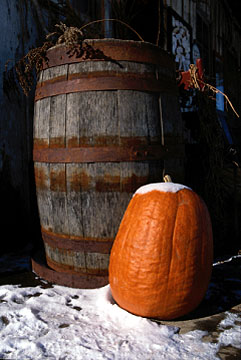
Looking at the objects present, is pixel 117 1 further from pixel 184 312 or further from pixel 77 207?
pixel 184 312

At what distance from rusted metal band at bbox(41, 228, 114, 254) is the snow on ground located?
0.93 ft

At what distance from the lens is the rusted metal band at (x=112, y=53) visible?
2.05m

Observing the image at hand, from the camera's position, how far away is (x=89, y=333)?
1610 millimetres

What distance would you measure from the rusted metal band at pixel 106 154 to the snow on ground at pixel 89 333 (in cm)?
84

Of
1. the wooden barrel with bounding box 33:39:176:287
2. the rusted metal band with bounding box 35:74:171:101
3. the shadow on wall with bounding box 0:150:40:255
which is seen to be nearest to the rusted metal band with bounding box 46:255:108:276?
the wooden barrel with bounding box 33:39:176:287

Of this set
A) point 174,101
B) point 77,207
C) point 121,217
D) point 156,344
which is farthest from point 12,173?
point 156,344

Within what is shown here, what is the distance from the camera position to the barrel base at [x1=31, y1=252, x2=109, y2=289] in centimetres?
213

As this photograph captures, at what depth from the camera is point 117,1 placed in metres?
4.19

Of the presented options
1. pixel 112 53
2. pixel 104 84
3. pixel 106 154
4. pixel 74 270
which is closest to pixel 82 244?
pixel 74 270

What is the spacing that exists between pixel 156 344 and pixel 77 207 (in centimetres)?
95

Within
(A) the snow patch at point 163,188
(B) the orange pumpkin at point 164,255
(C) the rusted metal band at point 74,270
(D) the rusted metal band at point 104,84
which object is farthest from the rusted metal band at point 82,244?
(D) the rusted metal band at point 104,84

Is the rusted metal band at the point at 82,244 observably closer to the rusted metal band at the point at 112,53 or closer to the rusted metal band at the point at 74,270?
the rusted metal band at the point at 74,270

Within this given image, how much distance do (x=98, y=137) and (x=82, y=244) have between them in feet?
2.29

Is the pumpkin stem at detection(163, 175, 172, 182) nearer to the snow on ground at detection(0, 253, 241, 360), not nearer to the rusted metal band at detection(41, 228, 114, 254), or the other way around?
the rusted metal band at detection(41, 228, 114, 254)
